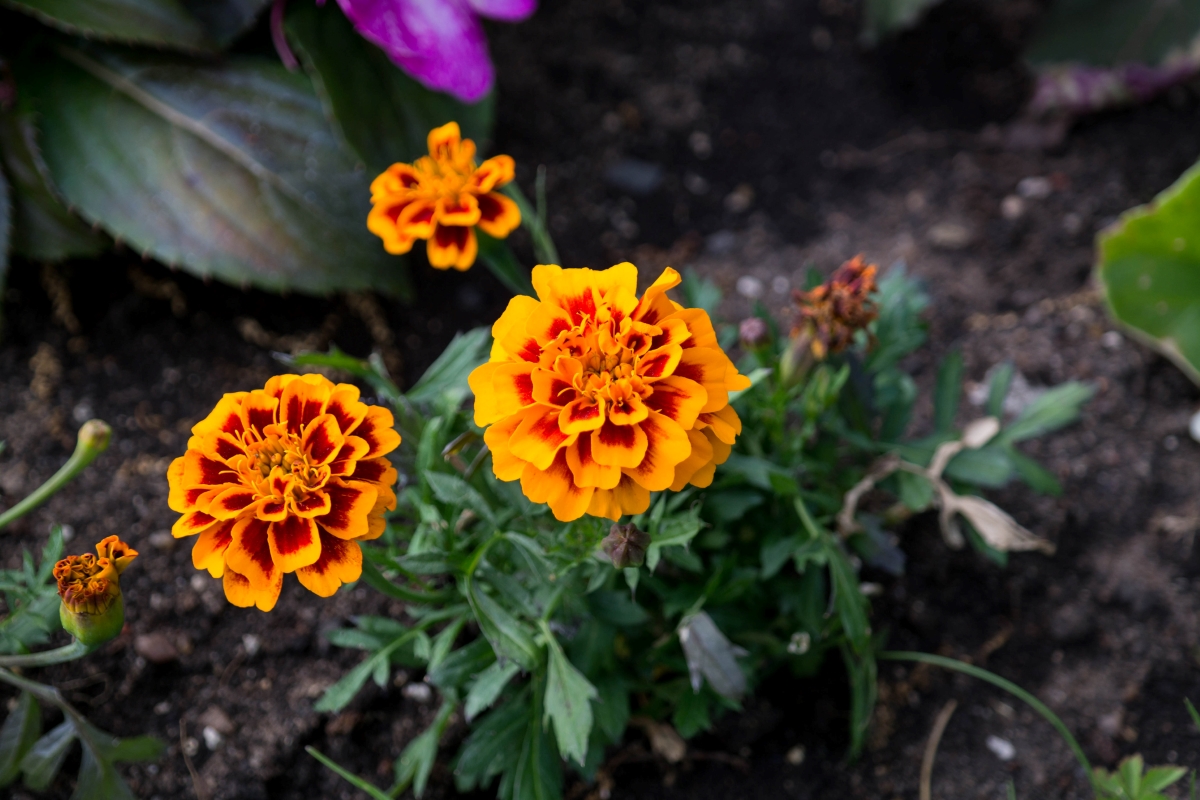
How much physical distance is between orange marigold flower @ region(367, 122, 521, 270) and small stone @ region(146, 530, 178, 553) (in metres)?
0.68

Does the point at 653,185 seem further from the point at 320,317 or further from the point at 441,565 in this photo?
the point at 441,565

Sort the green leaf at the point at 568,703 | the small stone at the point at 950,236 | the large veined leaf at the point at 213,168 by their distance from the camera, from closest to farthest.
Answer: the green leaf at the point at 568,703 < the large veined leaf at the point at 213,168 < the small stone at the point at 950,236

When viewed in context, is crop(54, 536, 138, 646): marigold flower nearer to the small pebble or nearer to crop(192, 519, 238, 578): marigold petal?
crop(192, 519, 238, 578): marigold petal

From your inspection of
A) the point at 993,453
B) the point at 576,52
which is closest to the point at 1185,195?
the point at 993,453

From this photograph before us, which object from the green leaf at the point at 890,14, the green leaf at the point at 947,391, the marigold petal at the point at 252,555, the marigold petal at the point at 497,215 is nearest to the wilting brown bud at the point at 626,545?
the marigold petal at the point at 252,555

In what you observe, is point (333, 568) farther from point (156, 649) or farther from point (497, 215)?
point (156, 649)

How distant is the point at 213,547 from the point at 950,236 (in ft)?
5.30

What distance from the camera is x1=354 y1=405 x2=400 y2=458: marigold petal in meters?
0.89

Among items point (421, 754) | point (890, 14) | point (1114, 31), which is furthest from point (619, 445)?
point (1114, 31)

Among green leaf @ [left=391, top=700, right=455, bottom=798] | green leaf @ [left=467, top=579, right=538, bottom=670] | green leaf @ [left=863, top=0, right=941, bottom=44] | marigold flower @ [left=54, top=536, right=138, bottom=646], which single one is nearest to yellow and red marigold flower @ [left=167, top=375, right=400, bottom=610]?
marigold flower @ [left=54, top=536, right=138, bottom=646]

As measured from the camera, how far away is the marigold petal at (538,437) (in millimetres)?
792

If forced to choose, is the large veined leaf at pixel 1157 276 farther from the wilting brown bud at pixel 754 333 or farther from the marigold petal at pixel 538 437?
the marigold petal at pixel 538 437

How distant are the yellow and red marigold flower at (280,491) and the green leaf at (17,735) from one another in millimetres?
499

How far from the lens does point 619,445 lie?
796mm
